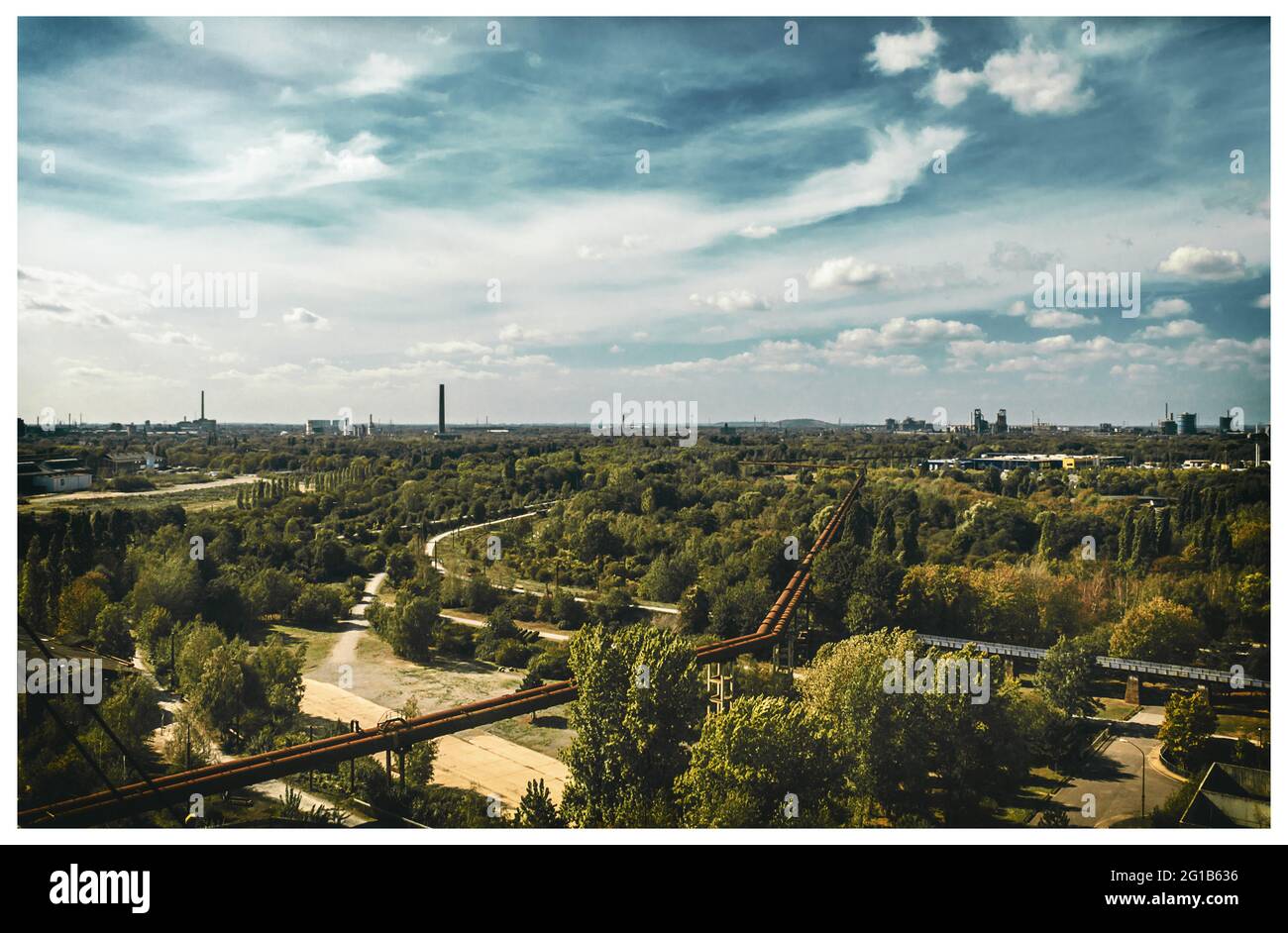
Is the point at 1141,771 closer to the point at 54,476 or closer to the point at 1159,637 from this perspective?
the point at 1159,637

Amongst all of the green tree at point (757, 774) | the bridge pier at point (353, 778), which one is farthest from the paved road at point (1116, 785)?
the bridge pier at point (353, 778)

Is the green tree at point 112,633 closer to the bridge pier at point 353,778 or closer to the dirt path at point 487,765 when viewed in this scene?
the dirt path at point 487,765

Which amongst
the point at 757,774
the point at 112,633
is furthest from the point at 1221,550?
the point at 112,633

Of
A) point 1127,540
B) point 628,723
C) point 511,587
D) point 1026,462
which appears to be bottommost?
point 511,587
